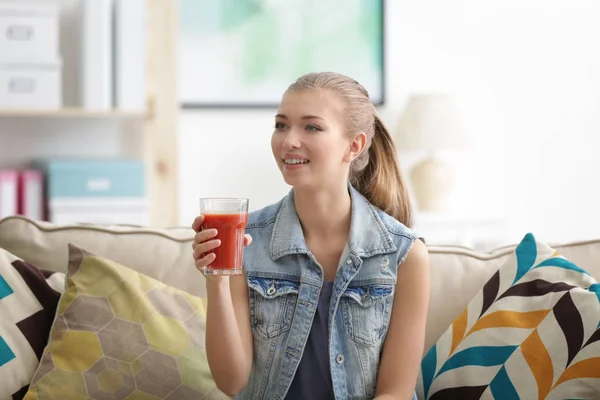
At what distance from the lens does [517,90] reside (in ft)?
14.9

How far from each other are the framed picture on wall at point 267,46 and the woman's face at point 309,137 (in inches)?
104

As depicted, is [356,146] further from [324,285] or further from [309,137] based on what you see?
[324,285]

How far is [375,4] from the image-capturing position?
441 cm

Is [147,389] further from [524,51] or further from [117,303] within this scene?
[524,51]

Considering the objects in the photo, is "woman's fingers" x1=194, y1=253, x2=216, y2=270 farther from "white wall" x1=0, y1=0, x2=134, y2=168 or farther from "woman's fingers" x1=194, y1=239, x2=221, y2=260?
"white wall" x1=0, y1=0, x2=134, y2=168

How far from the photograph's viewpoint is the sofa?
1.81 m

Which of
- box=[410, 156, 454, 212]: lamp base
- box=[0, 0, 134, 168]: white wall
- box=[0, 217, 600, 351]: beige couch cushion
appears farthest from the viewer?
box=[410, 156, 454, 212]: lamp base

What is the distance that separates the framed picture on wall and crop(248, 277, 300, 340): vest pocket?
2.63 metres

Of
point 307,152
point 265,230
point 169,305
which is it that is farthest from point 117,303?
point 307,152

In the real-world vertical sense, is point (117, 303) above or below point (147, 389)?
above

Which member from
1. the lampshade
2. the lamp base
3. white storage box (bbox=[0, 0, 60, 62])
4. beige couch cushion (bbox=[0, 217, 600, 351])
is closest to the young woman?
beige couch cushion (bbox=[0, 217, 600, 351])

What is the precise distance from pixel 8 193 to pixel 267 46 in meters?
1.52

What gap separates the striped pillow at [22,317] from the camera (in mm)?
1825

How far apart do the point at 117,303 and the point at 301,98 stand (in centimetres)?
63
